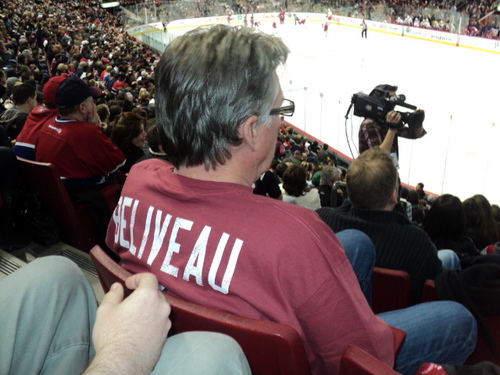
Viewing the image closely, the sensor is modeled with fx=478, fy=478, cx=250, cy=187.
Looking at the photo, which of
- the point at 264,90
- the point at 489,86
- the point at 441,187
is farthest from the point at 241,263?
the point at 489,86

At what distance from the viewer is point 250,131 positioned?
1189mm

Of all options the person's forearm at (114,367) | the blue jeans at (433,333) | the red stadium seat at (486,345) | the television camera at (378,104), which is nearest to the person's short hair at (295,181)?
the television camera at (378,104)

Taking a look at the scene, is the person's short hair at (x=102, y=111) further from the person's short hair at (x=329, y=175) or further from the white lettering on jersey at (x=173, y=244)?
the white lettering on jersey at (x=173, y=244)

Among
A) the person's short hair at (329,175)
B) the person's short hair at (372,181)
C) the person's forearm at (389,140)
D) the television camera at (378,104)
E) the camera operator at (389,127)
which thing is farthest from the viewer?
the person's short hair at (329,175)

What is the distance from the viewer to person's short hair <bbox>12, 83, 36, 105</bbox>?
160 inches

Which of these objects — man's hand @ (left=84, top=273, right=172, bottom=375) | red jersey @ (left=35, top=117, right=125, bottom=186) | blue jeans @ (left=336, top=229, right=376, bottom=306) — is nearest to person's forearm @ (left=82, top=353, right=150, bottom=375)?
man's hand @ (left=84, top=273, right=172, bottom=375)

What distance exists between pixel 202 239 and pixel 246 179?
256 mm

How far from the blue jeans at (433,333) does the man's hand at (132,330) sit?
0.76m

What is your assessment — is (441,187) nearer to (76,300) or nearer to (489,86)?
(489,86)

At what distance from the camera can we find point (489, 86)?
13.1 metres

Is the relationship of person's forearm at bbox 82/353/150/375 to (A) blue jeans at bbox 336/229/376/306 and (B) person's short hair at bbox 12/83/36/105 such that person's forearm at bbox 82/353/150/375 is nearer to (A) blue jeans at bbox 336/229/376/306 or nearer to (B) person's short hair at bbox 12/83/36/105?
(A) blue jeans at bbox 336/229/376/306

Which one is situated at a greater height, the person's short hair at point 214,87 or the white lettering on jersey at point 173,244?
the person's short hair at point 214,87

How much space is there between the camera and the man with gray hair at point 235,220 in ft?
3.11

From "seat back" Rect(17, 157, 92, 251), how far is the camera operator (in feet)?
7.95
